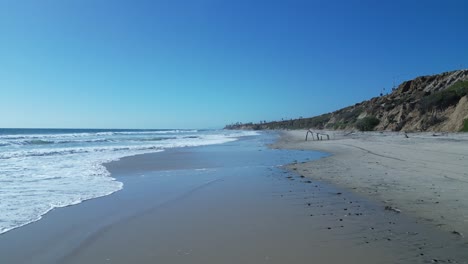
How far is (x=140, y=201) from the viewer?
8578 millimetres

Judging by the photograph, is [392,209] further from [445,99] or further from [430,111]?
[430,111]

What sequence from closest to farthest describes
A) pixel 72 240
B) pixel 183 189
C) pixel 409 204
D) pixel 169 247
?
pixel 169 247
pixel 72 240
pixel 409 204
pixel 183 189

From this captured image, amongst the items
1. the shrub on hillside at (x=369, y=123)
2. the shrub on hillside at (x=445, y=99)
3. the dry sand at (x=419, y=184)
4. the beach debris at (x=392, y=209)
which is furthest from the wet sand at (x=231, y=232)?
the shrub on hillside at (x=369, y=123)

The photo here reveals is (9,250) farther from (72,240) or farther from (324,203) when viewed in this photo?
(324,203)

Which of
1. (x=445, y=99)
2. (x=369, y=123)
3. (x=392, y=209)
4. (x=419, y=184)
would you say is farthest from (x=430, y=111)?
(x=392, y=209)

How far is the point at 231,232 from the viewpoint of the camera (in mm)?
5793

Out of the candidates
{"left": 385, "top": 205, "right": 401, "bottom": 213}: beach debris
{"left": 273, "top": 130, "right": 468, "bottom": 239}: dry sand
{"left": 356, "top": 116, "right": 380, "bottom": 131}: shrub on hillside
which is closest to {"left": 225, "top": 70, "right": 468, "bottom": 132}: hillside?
{"left": 356, "top": 116, "right": 380, "bottom": 131}: shrub on hillside

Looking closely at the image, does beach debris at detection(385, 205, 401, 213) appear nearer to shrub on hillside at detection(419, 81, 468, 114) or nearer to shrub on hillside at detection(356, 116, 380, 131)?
shrub on hillside at detection(419, 81, 468, 114)

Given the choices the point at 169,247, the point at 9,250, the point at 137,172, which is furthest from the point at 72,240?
the point at 137,172

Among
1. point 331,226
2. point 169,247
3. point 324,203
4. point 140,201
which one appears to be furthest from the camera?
point 140,201

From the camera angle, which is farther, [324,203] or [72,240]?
[324,203]

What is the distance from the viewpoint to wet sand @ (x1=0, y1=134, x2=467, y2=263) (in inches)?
183

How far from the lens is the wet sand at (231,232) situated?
4648mm

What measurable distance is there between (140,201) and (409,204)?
624 cm
